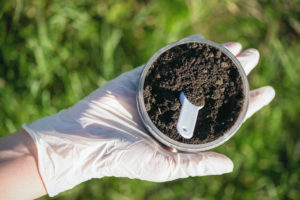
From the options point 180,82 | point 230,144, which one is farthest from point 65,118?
point 230,144

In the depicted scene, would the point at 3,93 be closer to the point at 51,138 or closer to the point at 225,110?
the point at 51,138

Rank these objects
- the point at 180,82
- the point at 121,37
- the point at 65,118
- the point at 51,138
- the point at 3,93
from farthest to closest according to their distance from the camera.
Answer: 1. the point at 121,37
2. the point at 3,93
3. the point at 65,118
4. the point at 51,138
5. the point at 180,82

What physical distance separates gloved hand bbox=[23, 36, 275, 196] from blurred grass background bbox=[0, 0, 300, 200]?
571 millimetres

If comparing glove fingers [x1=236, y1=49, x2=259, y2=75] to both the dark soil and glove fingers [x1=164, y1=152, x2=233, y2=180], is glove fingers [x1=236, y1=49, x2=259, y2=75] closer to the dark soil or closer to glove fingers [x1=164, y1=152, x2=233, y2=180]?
the dark soil

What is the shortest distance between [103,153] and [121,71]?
0.85 meters

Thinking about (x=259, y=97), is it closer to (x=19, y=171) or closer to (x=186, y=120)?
(x=186, y=120)

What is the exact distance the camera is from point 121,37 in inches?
90.9

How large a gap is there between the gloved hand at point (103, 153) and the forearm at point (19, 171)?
0.06 m

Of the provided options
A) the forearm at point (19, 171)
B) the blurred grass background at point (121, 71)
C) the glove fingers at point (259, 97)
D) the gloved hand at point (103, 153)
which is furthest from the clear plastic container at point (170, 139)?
the blurred grass background at point (121, 71)

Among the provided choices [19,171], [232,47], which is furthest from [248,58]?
[19,171]

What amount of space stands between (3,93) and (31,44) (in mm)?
431

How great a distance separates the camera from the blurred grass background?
7.20 ft

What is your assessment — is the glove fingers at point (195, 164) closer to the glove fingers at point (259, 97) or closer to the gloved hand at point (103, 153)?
the gloved hand at point (103, 153)

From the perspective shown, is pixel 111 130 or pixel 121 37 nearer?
pixel 111 130
